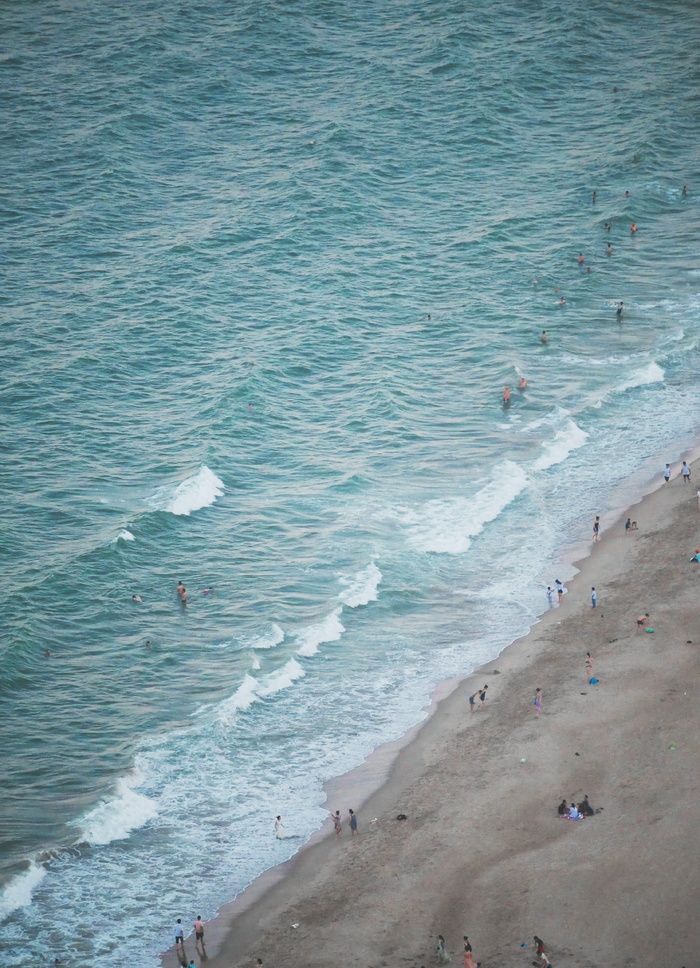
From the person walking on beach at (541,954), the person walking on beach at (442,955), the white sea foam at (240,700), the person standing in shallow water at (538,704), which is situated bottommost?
the white sea foam at (240,700)

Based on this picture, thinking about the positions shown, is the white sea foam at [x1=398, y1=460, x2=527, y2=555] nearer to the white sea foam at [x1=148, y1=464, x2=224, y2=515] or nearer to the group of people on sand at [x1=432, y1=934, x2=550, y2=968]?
the white sea foam at [x1=148, y1=464, x2=224, y2=515]

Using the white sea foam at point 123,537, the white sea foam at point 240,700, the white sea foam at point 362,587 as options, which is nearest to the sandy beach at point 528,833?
the white sea foam at point 240,700

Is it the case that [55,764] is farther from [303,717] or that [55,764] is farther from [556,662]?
[556,662]

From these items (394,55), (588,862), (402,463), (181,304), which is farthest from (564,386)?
(394,55)

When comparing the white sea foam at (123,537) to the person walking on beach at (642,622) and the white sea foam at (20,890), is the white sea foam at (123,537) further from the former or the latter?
the person walking on beach at (642,622)

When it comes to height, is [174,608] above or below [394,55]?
below

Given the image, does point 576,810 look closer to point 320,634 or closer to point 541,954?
point 541,954
